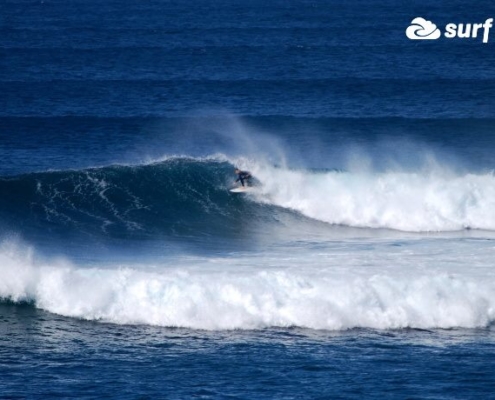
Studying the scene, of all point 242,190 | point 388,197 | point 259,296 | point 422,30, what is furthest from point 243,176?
point 422,30

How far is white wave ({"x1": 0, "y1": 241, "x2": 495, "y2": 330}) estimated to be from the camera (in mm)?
34438

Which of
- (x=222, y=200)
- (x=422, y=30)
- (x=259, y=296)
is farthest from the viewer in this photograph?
(x=422, y=30)

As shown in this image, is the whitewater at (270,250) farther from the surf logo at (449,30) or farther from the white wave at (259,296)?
the surf logo at (449,30)

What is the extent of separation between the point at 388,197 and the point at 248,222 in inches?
219

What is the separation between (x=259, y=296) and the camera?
116 feet

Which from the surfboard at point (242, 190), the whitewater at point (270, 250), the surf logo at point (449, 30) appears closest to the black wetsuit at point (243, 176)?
the surfboard at point (242, 190)

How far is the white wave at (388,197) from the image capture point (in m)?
45.0

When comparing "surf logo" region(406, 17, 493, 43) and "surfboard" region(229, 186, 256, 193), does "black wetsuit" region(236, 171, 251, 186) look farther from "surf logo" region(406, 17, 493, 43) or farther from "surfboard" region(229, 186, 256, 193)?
"surf logo" region(406, 17, 493, 43)

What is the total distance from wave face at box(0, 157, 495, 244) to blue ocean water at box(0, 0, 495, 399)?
0.09 m

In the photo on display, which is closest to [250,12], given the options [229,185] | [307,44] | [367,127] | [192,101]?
[307,44]

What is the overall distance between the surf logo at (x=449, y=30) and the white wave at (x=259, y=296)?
51.6 m

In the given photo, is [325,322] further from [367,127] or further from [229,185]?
[367,127]

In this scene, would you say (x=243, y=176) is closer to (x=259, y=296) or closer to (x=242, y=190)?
(x=242, y=190)

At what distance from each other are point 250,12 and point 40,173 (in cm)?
5491
